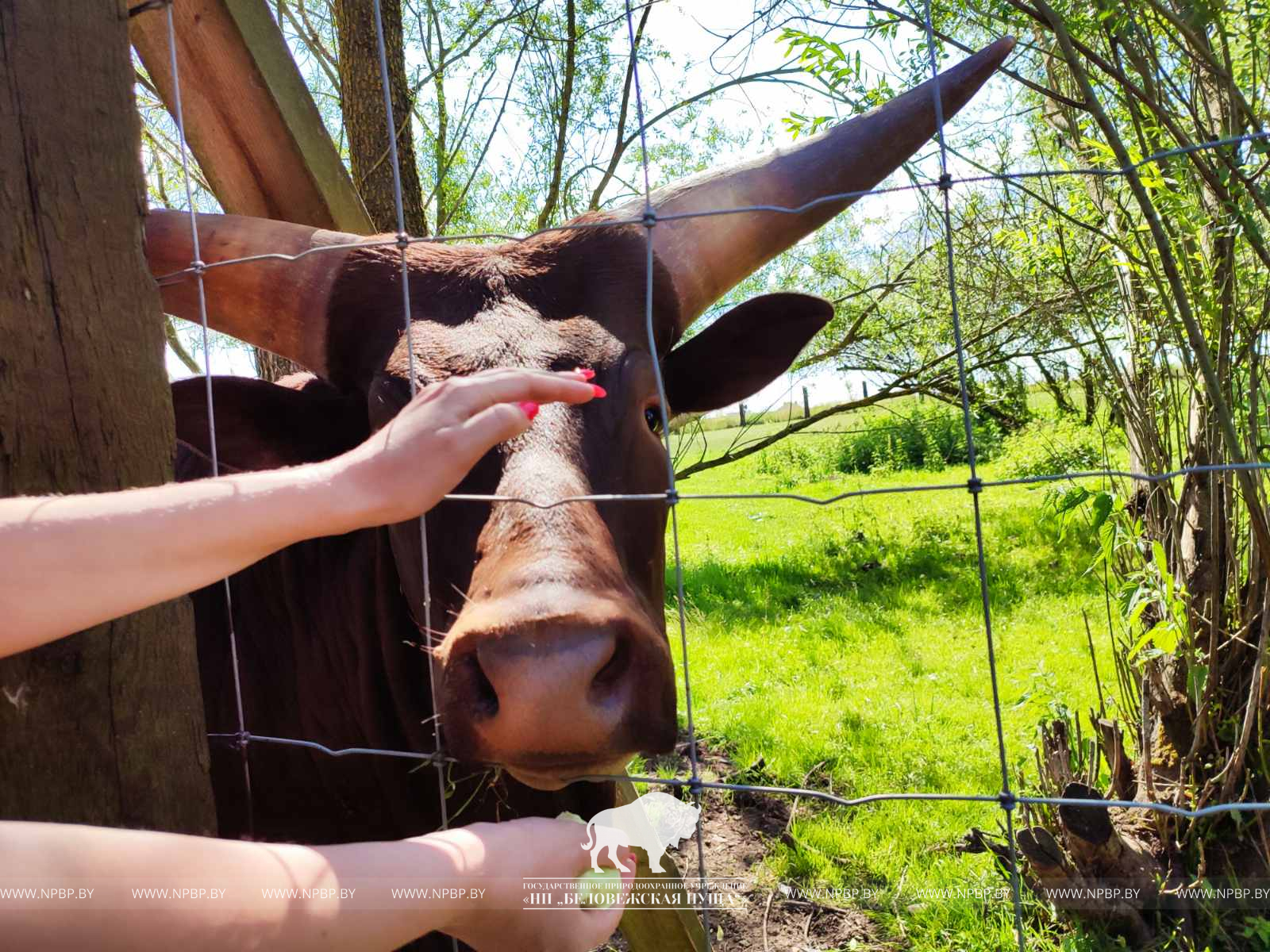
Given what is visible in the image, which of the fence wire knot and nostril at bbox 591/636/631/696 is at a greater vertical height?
the fence wire knot

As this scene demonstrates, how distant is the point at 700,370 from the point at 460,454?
5.05ft

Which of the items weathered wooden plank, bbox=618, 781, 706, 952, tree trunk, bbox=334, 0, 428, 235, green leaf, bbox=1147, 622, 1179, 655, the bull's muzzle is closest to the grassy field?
weathered wooden plank, bbox=618, 781, 706, 952

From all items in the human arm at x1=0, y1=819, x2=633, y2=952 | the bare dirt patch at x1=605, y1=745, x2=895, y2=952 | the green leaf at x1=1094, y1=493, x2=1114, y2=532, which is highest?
the green leaf at x1=1094, y1=493, x2=1114, y2=532

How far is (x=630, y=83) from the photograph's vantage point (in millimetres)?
5922

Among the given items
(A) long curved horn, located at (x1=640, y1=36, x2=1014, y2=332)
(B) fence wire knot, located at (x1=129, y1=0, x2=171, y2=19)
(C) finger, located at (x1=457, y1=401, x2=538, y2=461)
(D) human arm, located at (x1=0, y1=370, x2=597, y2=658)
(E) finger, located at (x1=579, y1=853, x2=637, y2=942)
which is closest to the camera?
(D) human arm, located at (x1=0, y1=370, x2=597, y2=658)

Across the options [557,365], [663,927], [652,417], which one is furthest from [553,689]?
[663,927]

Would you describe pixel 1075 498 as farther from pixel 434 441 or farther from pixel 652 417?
pixel 434 441

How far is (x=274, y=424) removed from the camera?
2.53 m

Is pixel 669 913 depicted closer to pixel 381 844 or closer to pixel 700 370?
pixel 700 370

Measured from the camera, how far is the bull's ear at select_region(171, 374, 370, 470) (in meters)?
2.42

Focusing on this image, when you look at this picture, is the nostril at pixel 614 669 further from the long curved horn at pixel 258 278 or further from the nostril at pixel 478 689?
the long curved horn at pixel 258 278

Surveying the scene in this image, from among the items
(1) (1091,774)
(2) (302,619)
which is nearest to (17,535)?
(2) (302,619)

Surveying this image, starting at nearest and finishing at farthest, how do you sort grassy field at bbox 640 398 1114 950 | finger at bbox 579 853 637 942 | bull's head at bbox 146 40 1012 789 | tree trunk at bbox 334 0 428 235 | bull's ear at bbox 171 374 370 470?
finger at bbox 579 853 637 942, bull's head at bbox 146 40 1012 789, bull's ear at bbox 171 374 370 470, grassy field at bbox 640 398 1114 950, tree trunk at bbox 334 0 428 235

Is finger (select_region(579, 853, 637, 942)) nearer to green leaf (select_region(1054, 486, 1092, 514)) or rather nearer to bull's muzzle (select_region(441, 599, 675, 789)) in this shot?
bull's muzzle (select_region(441, 599, 675, 789))
